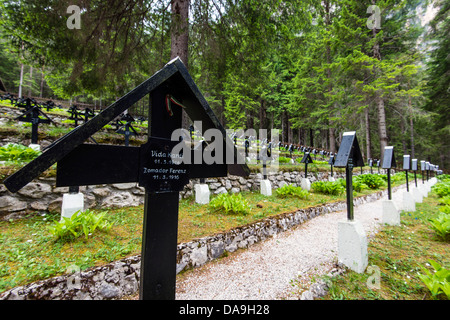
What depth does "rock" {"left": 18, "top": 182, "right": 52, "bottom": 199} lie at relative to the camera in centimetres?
315

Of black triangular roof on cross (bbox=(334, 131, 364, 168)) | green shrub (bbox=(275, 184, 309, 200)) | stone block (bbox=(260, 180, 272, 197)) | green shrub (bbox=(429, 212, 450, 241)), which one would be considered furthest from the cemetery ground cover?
green shrub (bbox=(429, 212, 450, 241))

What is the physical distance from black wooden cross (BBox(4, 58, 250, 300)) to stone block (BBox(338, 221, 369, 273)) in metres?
2.76

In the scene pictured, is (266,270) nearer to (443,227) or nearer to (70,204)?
(70,204)

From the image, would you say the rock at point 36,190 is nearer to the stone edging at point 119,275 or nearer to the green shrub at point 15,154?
the green shrub at point 15,154

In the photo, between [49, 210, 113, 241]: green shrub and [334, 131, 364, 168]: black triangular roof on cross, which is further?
[334, 131, 364, 168]: black triangular roof on cross

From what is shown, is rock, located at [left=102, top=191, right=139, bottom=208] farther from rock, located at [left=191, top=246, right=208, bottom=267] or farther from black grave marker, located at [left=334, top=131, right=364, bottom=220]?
black grave marker, located at [left=334, top=131, right=364, bottom=220]

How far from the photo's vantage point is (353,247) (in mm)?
2775

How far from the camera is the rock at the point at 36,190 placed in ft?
10.3

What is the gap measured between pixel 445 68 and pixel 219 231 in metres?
26.2

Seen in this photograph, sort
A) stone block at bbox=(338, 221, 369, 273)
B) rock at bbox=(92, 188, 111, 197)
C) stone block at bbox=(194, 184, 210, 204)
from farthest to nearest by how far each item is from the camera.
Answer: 1. stone block at bbox=(194, 184, 210, 204)
2. rock at bbox=(92, 188, 111, 197)
3. stone block at bbox=(338, 221, 369, 273)

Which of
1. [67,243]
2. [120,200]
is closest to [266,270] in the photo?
[67,243]

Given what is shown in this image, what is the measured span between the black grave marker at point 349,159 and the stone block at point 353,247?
0.65 feet

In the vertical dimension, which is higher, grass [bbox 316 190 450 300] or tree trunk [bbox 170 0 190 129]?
tree trunk [bbox 170 0 190 129]

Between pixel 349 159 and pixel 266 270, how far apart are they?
90.1 inches
